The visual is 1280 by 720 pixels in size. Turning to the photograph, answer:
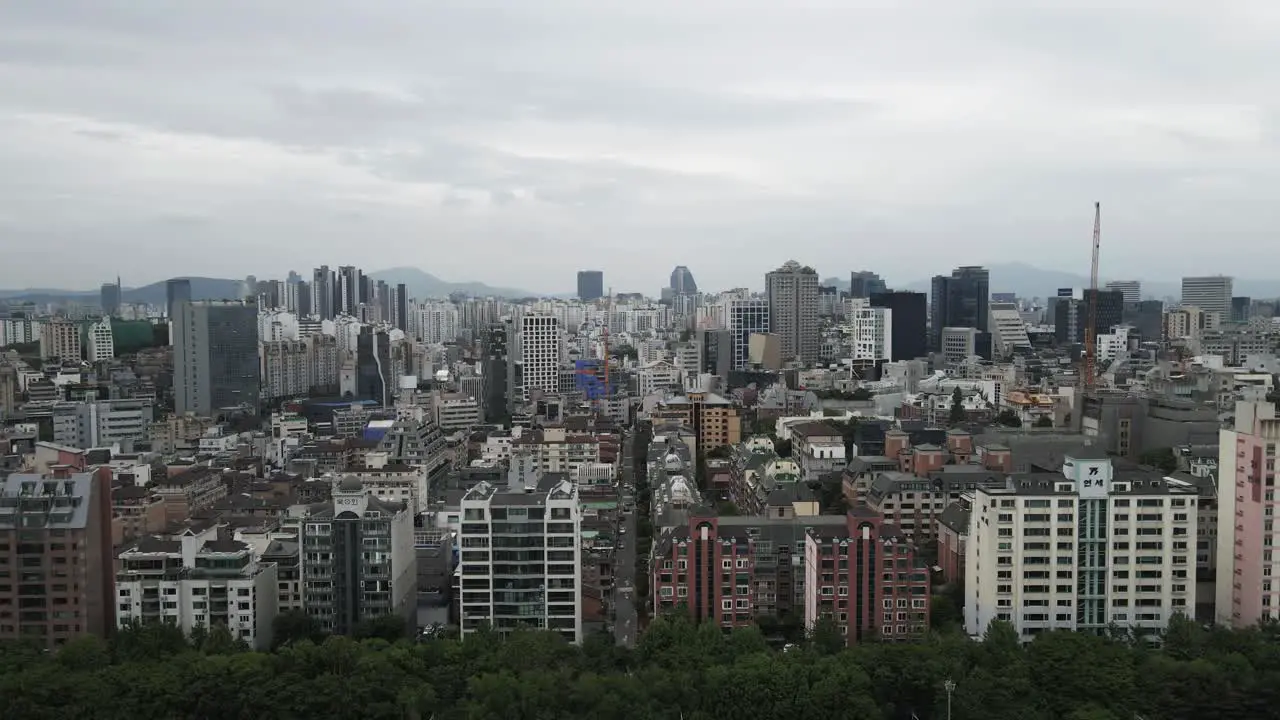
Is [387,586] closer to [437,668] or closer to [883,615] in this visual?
[437,668]

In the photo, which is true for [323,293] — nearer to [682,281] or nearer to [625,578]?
[682,281]

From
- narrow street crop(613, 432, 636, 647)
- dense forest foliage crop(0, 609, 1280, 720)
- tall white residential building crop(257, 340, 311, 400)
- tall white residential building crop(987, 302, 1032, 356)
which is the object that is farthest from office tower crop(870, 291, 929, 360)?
dense forest foliage crop(0, 609, 1280, 720)

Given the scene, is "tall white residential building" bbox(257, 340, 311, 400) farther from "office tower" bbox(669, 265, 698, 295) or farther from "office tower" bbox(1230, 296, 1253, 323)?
"office tower" bbox(669, 265, 698, 295)

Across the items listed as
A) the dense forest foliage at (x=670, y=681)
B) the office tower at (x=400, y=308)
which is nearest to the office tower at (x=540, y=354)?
the dense forest foliage at (x=670, y=681)

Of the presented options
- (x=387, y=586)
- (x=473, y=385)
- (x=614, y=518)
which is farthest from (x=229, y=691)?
(x=473, y=385)

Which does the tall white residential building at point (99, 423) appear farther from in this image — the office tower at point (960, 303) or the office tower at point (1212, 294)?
the office tower at point (1212, 294)

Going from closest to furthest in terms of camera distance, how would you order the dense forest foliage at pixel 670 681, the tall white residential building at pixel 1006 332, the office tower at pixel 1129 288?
the dense forest foliage at pixel 670 681 < the tall white residential building at pixel 1006 332 < the office tower at pixel 1129 288

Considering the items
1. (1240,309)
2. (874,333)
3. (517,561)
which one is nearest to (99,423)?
(517,561)
